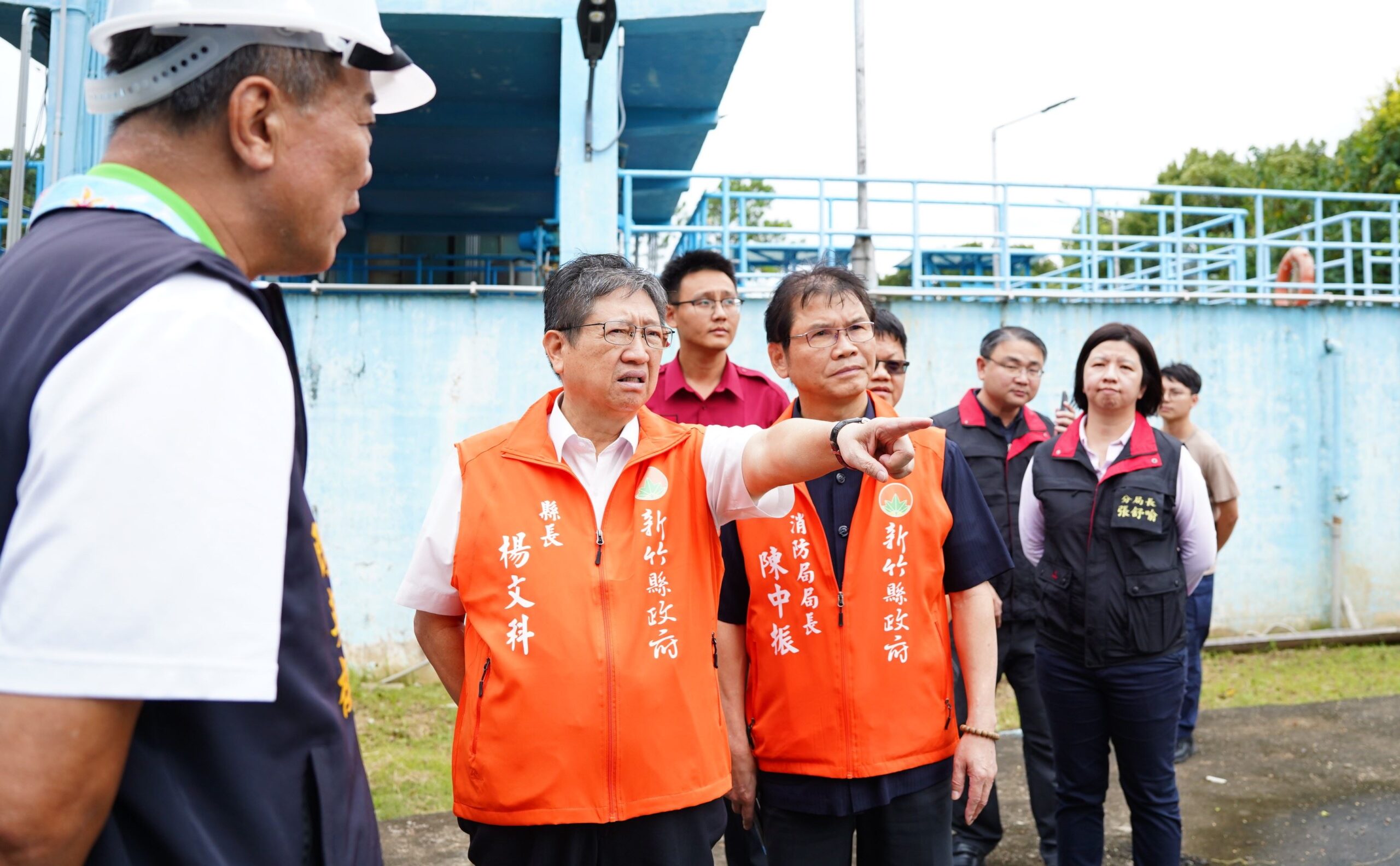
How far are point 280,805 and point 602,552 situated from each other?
1288 millimetres

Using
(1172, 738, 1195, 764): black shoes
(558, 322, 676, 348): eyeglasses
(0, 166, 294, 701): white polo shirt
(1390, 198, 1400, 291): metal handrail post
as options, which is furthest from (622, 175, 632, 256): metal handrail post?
(0, 166, 294, 701): white polo shirt

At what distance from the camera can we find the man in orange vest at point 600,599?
2258 millimetres

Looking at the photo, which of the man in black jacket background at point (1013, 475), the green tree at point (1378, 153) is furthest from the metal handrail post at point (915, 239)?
the green tree at point (1378, 153)

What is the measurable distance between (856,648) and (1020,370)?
7.98 ft

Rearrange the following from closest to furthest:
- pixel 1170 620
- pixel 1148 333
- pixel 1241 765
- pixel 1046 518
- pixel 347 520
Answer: pixel 1170 620, pixel 1046 518, pixel 1241 765, pixel 347 520, pixel 1148 333

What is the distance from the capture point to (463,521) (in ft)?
8.05

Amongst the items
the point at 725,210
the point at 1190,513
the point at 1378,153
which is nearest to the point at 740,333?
the point at 725,210

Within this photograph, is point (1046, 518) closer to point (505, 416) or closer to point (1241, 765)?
point (1241, 765)

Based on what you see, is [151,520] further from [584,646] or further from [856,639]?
[856,639]

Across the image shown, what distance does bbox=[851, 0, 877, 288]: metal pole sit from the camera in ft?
30.2

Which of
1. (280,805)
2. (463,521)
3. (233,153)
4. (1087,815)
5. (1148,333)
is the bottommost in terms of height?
(1087,815)

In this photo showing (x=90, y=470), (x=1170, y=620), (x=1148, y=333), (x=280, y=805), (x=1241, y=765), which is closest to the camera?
(x=90, y=470)

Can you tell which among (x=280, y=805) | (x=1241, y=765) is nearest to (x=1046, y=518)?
(x=1241, y=765)

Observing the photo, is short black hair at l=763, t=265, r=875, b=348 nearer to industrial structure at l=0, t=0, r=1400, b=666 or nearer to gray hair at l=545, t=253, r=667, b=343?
gray hair at l=545, t=253, r=667, b=343
